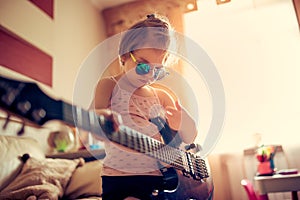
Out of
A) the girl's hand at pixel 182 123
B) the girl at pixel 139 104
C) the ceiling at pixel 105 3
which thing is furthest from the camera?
the ceiling at pixel 105 3

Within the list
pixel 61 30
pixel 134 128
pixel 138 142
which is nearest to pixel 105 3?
pixel 61 30

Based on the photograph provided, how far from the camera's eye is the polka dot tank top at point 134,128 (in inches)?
24.1

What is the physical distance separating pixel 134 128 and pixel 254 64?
6.10 ft

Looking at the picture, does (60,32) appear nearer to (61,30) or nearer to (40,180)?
(61,30)

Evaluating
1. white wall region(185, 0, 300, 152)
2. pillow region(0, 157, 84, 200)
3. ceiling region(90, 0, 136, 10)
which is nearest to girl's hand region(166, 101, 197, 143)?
pillow region(0, 157, 84, 200)

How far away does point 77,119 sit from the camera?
1.27 ft

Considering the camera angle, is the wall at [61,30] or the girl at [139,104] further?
the wall at [61,30]

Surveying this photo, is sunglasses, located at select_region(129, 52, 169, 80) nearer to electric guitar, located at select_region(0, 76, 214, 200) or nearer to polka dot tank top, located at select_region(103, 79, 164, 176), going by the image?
polka dot tank top, located at select_region(103, 79, 164, 176)

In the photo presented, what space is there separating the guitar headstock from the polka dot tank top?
23 centimetres

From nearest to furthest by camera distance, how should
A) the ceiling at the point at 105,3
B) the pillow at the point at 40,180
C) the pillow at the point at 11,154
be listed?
the pillow at the point at 40,180 < the pillow at the point at 11,154 < the ceiling at the point at 105,3

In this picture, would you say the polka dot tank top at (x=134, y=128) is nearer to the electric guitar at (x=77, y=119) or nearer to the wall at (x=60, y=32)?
the electric guitar at (x=77, y=119)

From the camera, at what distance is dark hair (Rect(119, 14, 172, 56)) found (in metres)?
0.69

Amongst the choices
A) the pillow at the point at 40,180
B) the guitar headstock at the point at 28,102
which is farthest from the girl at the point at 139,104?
the pillow at the point at 40,180

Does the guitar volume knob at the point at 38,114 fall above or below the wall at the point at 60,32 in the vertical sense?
below
